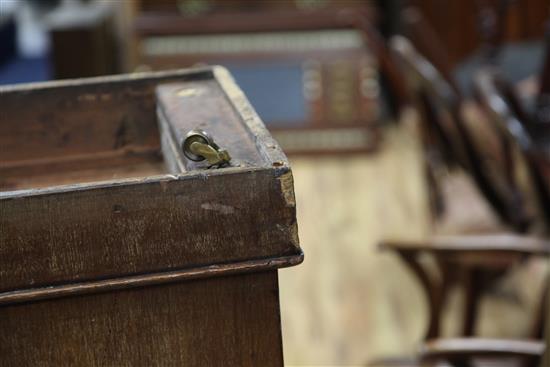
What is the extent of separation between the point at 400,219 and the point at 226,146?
4.14m

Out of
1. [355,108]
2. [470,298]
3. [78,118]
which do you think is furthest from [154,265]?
[355,108]

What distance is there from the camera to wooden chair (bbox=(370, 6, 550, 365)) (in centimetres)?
281

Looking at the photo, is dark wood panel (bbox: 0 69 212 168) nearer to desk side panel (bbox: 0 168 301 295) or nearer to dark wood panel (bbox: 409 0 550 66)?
desk side panel (bbox: 0 168 301 295)

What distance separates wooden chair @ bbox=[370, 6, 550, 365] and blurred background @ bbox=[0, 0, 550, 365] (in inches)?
0.6

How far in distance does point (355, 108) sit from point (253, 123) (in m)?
5.22

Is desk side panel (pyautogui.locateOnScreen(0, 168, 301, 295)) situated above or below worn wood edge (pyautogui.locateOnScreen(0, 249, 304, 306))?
above

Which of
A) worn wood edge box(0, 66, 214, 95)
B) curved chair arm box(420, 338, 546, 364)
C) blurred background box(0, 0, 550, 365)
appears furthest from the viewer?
blurred background box(0, 0, 550, 365)

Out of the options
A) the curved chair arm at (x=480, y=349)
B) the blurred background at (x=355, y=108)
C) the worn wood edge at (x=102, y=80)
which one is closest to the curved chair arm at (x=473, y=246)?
the curved chair arm at (x=480, y=349)

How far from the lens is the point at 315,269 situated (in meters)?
→ 4.67

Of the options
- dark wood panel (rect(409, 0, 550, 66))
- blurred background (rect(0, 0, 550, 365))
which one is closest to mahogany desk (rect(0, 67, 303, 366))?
blurred background (rect(0, 0, 550, 365))

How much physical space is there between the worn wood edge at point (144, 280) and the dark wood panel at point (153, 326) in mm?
21

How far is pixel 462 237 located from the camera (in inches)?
120

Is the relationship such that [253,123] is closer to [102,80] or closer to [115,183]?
[115,183]

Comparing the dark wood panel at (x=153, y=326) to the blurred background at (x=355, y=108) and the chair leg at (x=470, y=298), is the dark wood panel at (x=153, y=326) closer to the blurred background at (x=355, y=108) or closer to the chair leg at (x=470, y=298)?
the chair leg at (x=470, y=298)
